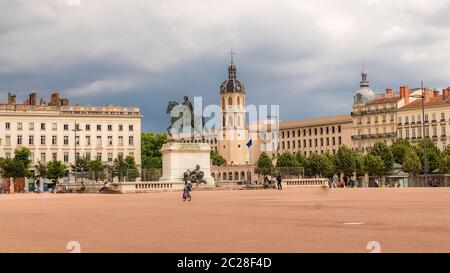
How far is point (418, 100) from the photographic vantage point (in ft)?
416

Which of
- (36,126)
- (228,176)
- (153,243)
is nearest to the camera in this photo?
(153,243)

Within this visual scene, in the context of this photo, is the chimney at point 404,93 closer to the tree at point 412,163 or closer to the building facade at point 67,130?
the tree at point 412,163

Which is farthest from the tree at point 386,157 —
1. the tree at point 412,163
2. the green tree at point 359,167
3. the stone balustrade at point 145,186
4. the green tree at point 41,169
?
the stone balustrade at point 145,186

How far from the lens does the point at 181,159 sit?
200 feet

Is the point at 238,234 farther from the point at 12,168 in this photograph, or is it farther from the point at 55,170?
the point at 55,170

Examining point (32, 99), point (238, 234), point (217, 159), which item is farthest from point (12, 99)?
point (238, 234)

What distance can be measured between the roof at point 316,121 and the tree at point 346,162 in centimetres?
3204

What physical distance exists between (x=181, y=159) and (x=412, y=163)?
4636cm

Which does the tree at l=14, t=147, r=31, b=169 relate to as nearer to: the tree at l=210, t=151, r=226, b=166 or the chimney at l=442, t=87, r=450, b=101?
the tree at l=210, t=151, r=226, b=166

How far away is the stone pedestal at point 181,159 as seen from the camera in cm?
6066

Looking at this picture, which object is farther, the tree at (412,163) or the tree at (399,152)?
the tree at (399,152)

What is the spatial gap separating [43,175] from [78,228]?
9575 cm
